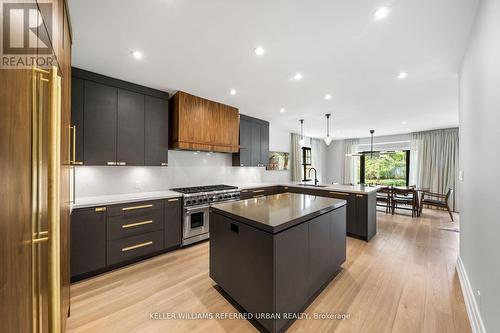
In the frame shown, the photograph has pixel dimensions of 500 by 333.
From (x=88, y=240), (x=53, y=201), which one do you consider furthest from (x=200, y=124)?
(x=53, y=201)

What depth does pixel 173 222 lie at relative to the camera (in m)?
3.09

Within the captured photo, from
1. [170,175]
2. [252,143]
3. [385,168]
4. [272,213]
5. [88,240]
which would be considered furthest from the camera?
[385,168]

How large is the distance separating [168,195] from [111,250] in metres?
0.98

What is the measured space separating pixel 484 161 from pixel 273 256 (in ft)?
5.87

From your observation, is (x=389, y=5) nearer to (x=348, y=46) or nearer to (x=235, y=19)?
(x=348, y=46)

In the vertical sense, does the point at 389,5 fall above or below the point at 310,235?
above

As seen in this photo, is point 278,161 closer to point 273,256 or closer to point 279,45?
point 279,45

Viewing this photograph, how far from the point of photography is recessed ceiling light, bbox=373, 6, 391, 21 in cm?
158

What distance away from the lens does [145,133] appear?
314cm

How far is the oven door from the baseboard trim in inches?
126

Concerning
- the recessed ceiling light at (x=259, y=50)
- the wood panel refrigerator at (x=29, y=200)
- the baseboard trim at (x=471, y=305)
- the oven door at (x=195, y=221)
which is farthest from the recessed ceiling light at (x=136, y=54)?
the baseboard trim at (x=471, y=305)

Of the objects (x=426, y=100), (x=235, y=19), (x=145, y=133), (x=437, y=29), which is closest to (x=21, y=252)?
(x=235, y=19)

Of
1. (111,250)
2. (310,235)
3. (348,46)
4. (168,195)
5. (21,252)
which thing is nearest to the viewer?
(21,252)

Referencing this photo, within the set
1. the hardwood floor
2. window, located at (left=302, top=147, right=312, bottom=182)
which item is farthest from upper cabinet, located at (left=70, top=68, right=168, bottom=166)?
window, located at (left=302, top=147, right=312, bottom=182)
